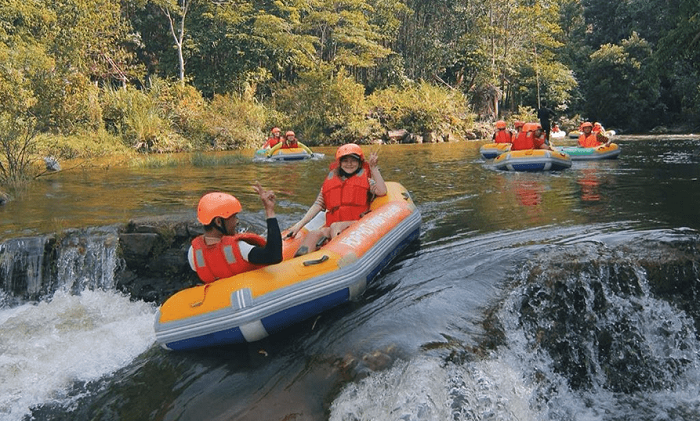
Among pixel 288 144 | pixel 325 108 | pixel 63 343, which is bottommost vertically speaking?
pixel 63 343

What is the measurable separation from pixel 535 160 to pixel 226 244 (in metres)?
8.34

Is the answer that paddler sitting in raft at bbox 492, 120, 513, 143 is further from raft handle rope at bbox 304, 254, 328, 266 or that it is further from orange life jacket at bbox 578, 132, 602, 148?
raft handle rope at bbox 304, 254, 328, 266

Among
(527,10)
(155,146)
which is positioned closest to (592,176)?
(155,146)

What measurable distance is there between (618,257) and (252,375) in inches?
117

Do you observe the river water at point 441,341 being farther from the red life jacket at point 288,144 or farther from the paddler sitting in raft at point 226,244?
the red life jacket at point 288,144

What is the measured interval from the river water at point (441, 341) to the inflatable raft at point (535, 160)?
428cm

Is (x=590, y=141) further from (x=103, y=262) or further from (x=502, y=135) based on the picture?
(x=103, y=262)

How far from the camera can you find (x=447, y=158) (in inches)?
589

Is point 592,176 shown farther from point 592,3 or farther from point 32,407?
point 592,3

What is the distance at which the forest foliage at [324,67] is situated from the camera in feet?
49.9

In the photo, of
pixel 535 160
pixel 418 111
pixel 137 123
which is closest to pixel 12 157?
pixel 137 123

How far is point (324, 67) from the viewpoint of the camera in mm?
23641

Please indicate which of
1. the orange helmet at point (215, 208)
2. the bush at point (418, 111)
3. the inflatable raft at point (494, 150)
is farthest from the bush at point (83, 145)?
the bush at point (418, 111)

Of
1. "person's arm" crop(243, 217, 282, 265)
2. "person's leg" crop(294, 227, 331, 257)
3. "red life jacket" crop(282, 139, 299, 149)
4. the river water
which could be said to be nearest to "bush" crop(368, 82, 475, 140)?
"red life jacket" crop(282, 139, 299, 149)
